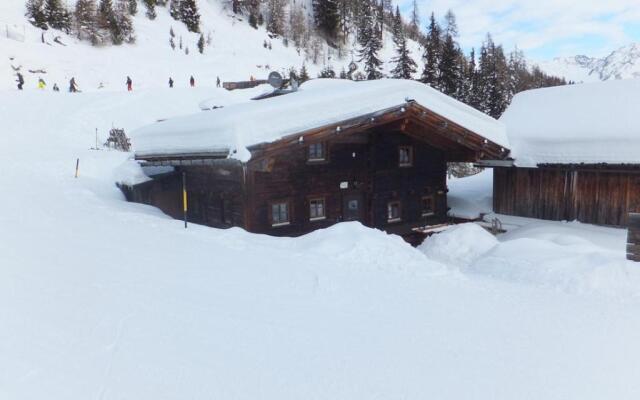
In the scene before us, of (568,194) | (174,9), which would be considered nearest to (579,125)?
(568,194)

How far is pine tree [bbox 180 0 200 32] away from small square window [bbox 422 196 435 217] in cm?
5372

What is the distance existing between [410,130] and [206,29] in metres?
55.9

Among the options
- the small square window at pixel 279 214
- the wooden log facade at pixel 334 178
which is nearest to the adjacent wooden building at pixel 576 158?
the wooden log facade at pixel 334 178

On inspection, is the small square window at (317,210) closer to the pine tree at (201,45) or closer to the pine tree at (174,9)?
the pine tree at (201,45)

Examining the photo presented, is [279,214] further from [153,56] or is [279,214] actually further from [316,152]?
[153,56]

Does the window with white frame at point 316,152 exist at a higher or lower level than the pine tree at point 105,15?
lower

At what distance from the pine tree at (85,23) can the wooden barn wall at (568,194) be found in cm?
4737

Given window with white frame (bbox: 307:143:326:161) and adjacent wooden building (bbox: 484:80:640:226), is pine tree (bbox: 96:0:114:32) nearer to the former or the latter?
window with white frame (bbox: 307:143:326:161)

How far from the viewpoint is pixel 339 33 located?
7756 centimetres

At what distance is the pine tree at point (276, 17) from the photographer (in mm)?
70000

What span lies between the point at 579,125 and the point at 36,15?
50.8m

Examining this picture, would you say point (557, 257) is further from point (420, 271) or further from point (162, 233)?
point (162, 233)

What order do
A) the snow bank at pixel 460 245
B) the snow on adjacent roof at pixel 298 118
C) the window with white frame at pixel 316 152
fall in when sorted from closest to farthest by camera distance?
the snow on adjacent roof at pixel 298 118 → the snow bank at pixel 460 245 → the window with white frame at pixel 316 152

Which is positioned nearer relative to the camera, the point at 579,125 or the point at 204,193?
the point at 204,193
